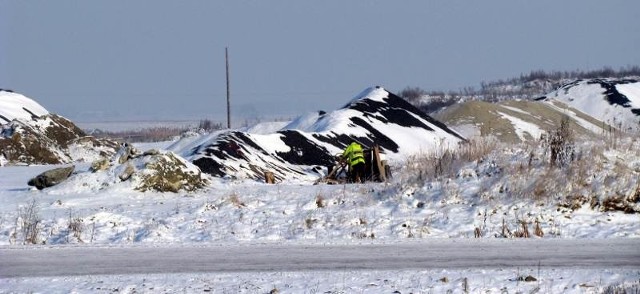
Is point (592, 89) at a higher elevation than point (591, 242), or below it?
higher

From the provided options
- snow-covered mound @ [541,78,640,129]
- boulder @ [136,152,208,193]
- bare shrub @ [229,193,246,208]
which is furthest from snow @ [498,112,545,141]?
bare shrub @ [229,193,246,208]

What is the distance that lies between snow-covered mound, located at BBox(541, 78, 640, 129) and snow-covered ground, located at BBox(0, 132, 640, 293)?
205 feet

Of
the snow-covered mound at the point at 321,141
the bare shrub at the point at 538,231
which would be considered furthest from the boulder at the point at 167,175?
the bare shrub at the point at 538,231

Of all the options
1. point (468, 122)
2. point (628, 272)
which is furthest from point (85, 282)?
point (468, 122)

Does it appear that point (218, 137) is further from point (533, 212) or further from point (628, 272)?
point (628, 272)

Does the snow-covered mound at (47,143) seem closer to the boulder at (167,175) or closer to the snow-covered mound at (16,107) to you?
the snow-covered mound at (16,107)

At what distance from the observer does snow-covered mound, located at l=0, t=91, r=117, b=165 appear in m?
37.7

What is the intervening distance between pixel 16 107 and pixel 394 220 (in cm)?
4943

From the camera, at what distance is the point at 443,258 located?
402 inches

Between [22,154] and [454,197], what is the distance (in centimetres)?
2795

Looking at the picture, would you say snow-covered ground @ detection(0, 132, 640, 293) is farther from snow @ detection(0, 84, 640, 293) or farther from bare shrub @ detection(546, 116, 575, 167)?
bare shrub @ detection(546, 116, 575, 167)

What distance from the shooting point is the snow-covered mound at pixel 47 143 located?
37.7 meters

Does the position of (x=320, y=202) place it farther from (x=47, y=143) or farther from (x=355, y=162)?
(x=47, y=143)

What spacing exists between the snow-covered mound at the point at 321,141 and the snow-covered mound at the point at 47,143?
4329 millimetres
